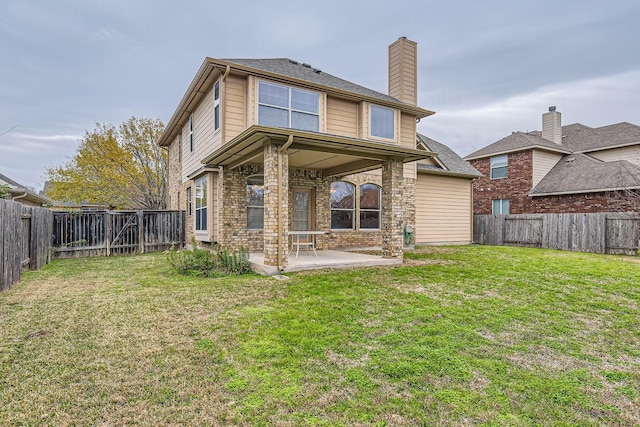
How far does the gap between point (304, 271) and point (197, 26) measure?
11.6 metres

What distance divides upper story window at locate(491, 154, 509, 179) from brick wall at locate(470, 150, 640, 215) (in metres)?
0.20

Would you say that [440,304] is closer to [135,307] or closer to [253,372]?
[253,372]

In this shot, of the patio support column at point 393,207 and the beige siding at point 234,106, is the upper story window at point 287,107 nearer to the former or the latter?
the beige siding at point 234,106

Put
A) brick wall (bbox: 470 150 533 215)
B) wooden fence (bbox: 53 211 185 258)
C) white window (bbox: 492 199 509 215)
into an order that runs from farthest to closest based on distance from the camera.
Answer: white window (bbox: 492 199 509 215) → brick wall (bbox: 470 150 533 215) → wooden fence (bbox: 53 211 185 258)

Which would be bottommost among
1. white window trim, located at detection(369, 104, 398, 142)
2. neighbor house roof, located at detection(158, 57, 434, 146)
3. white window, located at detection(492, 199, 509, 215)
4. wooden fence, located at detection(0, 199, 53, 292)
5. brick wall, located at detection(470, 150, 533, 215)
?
wooden fence, located at detection(0, 199, 53, 292)

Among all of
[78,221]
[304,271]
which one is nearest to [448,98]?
[304,271]

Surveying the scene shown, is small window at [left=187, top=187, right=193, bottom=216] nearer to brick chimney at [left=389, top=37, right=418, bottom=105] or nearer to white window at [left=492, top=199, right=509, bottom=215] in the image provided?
brick chimney at [left=389, top=37, right=418, bottom=105]

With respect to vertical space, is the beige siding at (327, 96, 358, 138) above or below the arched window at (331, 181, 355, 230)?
above

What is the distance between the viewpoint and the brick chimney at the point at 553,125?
1984 cm

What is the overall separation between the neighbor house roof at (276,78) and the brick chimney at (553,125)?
473 inches

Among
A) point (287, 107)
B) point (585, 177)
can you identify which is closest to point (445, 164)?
point (585, 177)

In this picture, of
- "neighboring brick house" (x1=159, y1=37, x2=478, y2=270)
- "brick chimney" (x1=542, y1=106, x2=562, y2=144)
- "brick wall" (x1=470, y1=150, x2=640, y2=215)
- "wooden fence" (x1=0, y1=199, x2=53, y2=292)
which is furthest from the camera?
"brick chimney" (x1=542, y1=106, x2=562, y2=144)

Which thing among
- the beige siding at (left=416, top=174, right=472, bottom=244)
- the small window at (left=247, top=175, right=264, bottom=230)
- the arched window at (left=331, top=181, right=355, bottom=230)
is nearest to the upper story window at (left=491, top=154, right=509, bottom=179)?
the beige siding at (left=416, top=174, right=472, bottom=244)

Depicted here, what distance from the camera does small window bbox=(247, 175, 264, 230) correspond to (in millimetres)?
10109
